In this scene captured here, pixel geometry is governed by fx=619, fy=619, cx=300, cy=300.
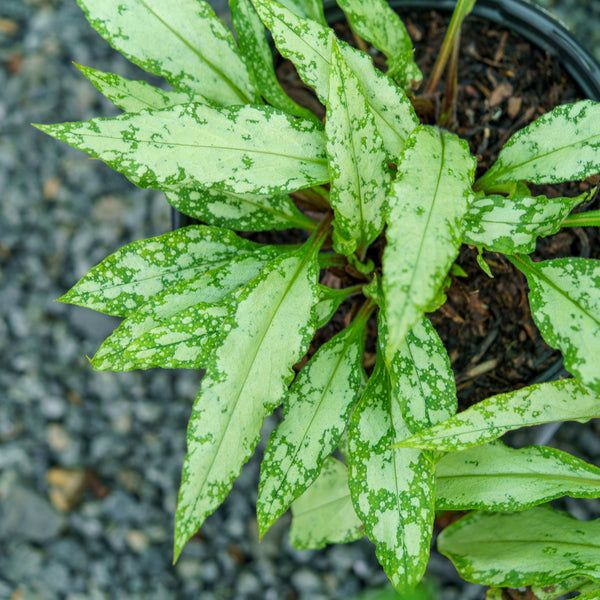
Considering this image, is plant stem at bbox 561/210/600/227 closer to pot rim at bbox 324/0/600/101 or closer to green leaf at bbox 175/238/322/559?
pot rim at bbox 324/0/600/101

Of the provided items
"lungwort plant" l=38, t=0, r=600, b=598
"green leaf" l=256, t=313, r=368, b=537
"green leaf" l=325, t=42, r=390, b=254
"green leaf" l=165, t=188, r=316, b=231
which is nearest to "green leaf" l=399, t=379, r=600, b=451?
"lungwort plant" l=38, t=0, r=600, b=598

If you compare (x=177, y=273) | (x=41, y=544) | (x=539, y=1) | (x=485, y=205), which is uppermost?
(x=539, y=1)

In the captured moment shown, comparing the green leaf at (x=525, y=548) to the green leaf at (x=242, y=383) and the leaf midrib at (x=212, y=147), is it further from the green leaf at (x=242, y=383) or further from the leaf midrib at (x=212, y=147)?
the leaf midrib at (x=212, y=147)

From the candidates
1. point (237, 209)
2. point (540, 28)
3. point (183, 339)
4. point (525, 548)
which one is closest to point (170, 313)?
point (183, 339)

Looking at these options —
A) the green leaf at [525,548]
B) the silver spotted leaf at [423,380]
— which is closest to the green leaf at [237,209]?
the silver spotted leaf at [423,380]

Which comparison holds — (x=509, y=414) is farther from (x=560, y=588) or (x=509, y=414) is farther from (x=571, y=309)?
(x=560, y=588)

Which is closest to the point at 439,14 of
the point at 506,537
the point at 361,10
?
the point at 361,10

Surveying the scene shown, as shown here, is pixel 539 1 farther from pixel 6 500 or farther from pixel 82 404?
pixel 6 500
